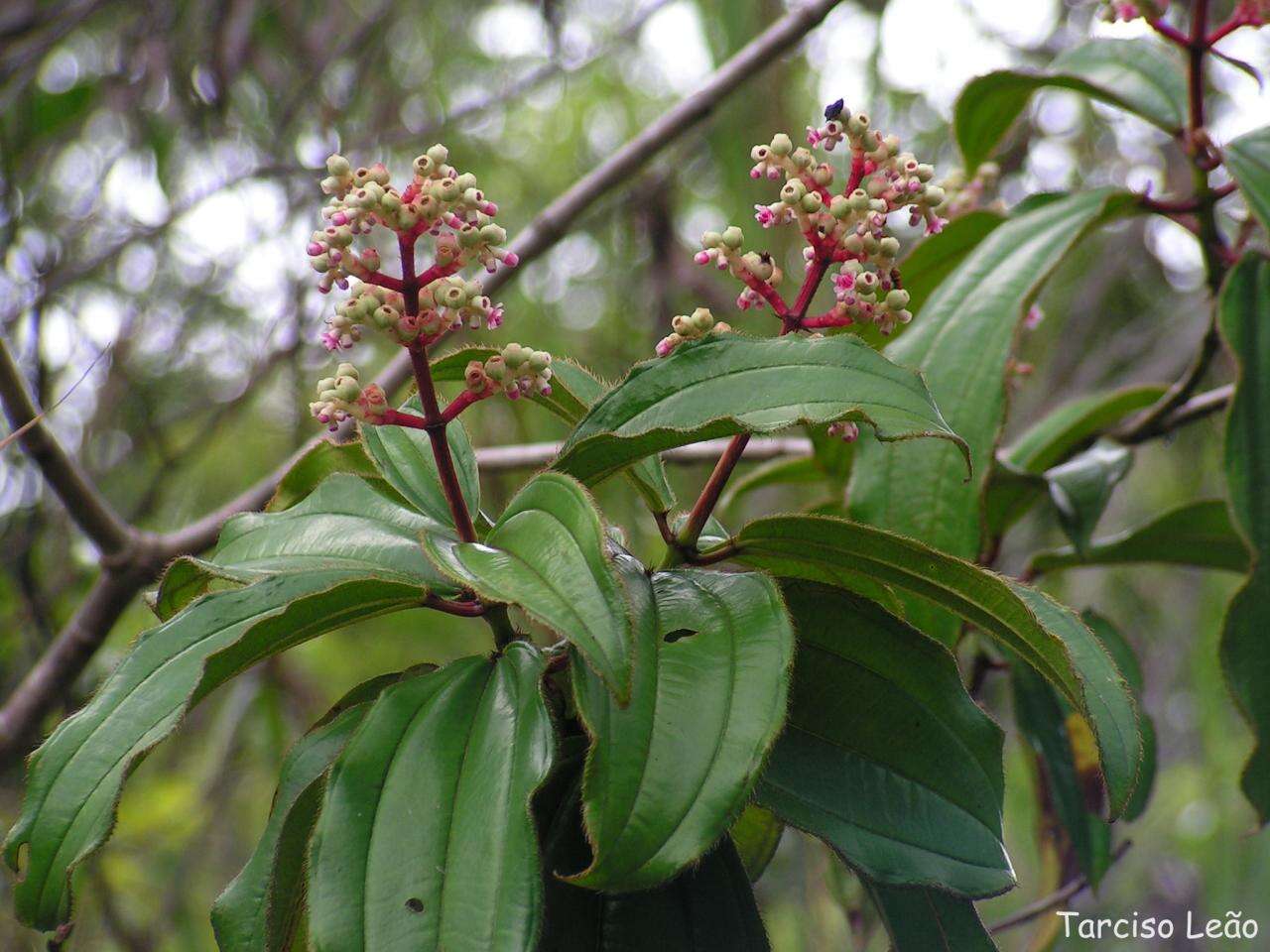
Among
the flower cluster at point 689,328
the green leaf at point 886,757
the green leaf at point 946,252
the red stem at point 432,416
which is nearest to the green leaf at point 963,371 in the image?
the green leaf at point 946,252

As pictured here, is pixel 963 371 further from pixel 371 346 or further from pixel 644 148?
pixel 371 346

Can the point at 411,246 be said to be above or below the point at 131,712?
above

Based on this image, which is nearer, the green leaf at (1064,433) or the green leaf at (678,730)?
the green leaf at (678,730)

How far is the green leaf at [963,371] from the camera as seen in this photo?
1011mm

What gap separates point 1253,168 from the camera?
4.04 ft

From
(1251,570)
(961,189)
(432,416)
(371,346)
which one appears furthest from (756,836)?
(371,346)

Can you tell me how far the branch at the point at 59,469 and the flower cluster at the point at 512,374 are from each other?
561 mm

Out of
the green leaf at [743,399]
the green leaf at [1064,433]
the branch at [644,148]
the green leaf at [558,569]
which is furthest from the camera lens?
the branch at [644,148]

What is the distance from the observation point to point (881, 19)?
2.21 meters

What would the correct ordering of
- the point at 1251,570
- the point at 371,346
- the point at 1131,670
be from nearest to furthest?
the point at 1251,570 → the point at 1131,670 → the point at 371,346

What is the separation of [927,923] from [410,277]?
548 millimetres

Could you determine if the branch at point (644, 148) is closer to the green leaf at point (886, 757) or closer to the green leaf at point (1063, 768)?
the green leaf at point (1063, 768)

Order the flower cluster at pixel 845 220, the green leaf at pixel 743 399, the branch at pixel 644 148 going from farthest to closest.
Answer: the branch at pixel 644 148 < the flower cluster at pixel 845 220 < the green leaf at pixel 743 399

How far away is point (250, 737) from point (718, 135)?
1.75 m
